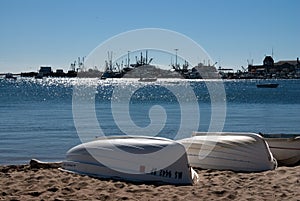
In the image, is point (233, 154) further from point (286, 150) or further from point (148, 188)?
point (148, 188)

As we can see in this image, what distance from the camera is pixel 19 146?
695 inches

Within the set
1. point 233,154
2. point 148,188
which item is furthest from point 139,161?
point 233,154

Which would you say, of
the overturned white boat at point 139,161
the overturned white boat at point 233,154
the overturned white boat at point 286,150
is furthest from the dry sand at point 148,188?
the overturned white boat at point 286,150

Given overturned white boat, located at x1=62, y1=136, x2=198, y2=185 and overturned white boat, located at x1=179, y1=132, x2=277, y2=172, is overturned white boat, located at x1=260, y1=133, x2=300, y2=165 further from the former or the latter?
overturned white boat, located at x1=62, y1=136, x2=198, y2=185

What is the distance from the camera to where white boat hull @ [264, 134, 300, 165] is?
12.2 m

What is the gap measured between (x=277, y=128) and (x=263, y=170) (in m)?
15.9

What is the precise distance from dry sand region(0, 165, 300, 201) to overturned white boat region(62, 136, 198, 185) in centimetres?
27

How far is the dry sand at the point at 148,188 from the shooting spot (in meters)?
8.26

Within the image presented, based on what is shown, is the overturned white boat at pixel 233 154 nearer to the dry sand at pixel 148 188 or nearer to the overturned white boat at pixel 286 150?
the dry sand at pixel 148 188

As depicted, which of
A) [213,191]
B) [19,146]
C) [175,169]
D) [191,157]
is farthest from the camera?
[19,146]

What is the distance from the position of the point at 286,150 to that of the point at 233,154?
6.61 feet

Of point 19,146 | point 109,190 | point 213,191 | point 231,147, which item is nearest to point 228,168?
point 231,147

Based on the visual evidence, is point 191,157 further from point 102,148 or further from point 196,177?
point 102,148

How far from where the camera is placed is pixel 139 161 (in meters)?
9.55
